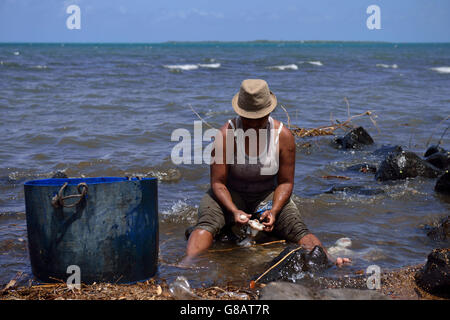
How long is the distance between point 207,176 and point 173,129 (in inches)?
123

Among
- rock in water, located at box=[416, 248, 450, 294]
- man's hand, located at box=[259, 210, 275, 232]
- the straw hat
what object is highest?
the straw hat

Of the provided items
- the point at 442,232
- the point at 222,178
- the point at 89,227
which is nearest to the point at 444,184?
the point at 442,232

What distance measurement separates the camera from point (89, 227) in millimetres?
2980

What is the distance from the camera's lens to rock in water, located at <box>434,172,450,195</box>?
19.3 feet

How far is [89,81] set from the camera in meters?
18.9

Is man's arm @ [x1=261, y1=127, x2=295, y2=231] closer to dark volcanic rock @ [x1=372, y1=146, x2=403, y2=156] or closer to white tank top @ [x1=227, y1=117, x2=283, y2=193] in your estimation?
white tank top @ [x1=227, y1=117, x2=283, y2=193]

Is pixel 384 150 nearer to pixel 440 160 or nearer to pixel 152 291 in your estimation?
pixel 440 160

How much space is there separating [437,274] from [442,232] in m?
1.42

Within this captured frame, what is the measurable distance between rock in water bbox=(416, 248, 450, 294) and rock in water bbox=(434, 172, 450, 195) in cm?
284

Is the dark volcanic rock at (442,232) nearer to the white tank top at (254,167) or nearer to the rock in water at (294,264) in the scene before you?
the rock in water at (294,264)

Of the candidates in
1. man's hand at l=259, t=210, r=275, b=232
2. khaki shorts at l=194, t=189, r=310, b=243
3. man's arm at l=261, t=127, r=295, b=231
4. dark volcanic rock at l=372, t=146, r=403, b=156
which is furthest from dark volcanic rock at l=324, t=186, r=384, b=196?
man's hand at l=259, t=210, r=275, b=232
